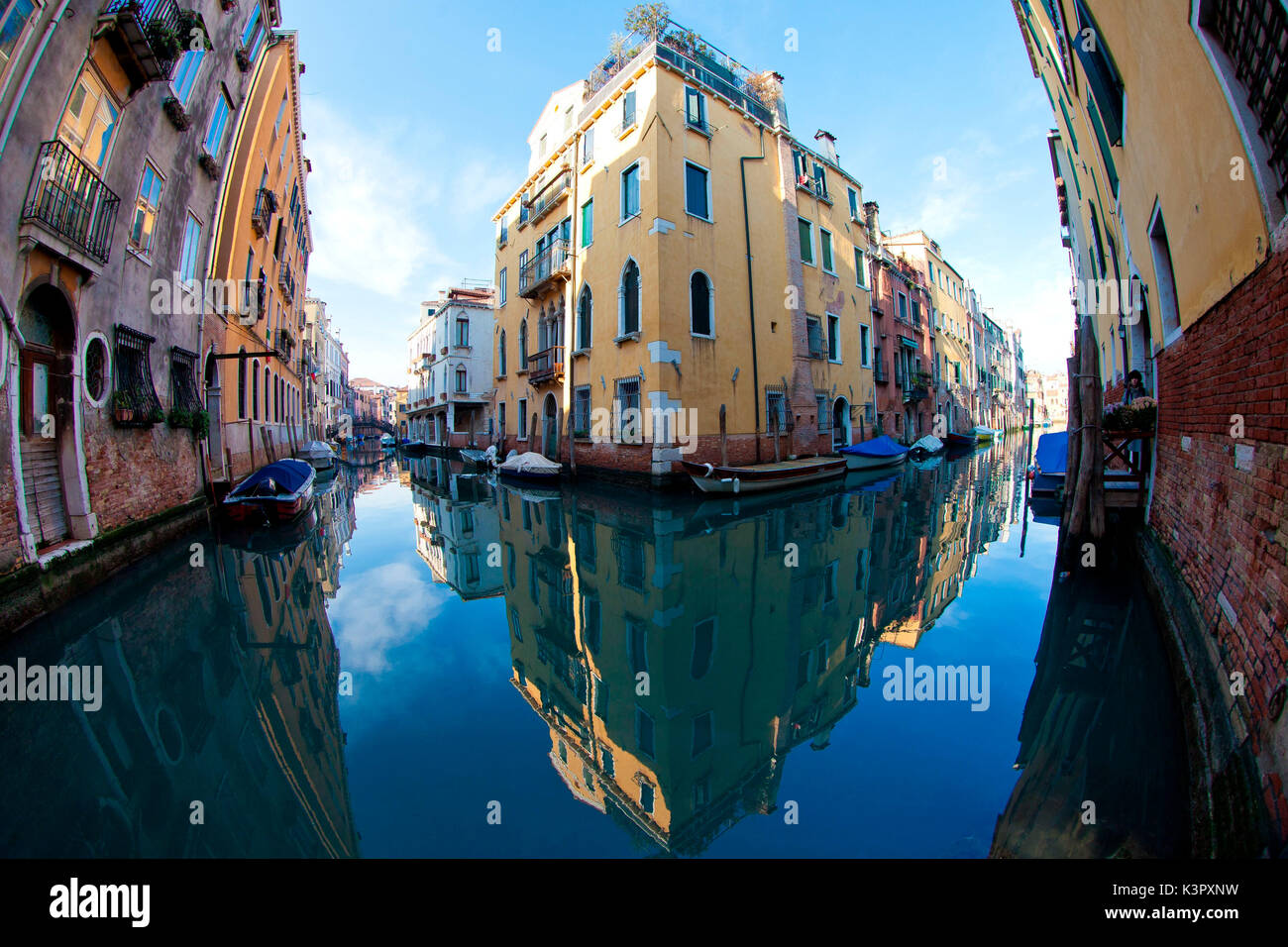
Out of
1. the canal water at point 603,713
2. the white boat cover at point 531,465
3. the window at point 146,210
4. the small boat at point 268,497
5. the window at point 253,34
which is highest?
the window at point 253,34

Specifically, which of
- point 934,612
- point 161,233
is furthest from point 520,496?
point 934,612

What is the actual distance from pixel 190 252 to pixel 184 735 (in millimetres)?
10295

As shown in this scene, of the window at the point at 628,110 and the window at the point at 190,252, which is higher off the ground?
the window at the point at 628,110

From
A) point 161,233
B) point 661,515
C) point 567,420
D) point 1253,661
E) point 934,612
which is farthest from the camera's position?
point 567,420

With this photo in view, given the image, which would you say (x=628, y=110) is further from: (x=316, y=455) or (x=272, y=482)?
(x=316, y=455)

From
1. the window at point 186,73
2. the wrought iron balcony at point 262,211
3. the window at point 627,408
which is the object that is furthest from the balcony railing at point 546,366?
the window at point 186,73

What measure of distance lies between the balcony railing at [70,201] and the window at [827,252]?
18.1 meters

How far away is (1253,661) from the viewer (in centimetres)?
235

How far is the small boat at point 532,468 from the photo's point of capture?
15.2m

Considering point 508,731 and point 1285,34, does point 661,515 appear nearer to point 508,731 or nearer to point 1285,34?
point 508,731

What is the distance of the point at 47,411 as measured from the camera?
552 cm

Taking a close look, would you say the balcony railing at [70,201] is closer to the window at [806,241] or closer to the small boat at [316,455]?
the small boat at [316,455]

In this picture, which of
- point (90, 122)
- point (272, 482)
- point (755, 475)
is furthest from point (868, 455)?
point (90, 122)
